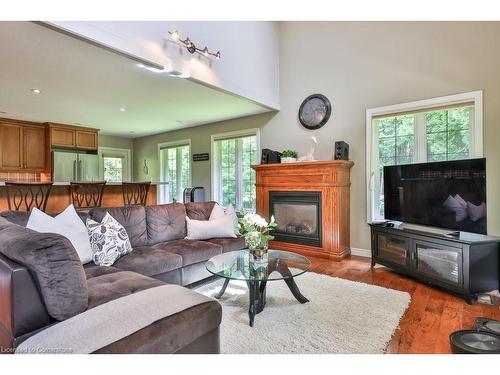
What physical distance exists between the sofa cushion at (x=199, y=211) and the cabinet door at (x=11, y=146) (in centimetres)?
431

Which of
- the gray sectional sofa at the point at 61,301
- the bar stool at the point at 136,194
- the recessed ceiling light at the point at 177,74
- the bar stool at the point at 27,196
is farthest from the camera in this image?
the bar stool at the point at 136,194

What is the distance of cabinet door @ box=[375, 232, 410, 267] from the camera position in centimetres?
309

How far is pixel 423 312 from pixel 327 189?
6.33 feet

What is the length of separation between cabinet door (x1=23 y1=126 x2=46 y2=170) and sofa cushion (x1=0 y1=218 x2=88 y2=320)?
546cm

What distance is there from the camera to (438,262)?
2.78 metres

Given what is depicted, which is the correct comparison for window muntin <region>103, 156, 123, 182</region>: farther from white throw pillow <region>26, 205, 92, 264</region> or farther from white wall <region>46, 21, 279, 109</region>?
white throw pillow <region>26, 205, 92, 264</region>

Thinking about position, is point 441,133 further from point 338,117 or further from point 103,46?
point 103,46

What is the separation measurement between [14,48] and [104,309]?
9.03 feet

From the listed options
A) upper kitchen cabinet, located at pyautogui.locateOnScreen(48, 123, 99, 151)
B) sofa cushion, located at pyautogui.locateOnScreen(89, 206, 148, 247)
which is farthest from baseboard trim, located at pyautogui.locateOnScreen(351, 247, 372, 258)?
upper kitchen cabinet, located at pyautogui.locateOnScreen(48, 123, 99, 151)

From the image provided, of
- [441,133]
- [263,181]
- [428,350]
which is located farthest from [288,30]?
[428,350]

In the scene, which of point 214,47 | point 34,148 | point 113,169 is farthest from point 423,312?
point 113,169

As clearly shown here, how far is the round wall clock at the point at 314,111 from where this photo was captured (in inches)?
171

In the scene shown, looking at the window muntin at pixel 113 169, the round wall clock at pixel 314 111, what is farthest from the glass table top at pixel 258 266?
the window muntin at pixel 113 169

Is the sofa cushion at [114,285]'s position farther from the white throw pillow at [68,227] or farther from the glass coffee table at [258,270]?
the glass coffee table at [258,270]
